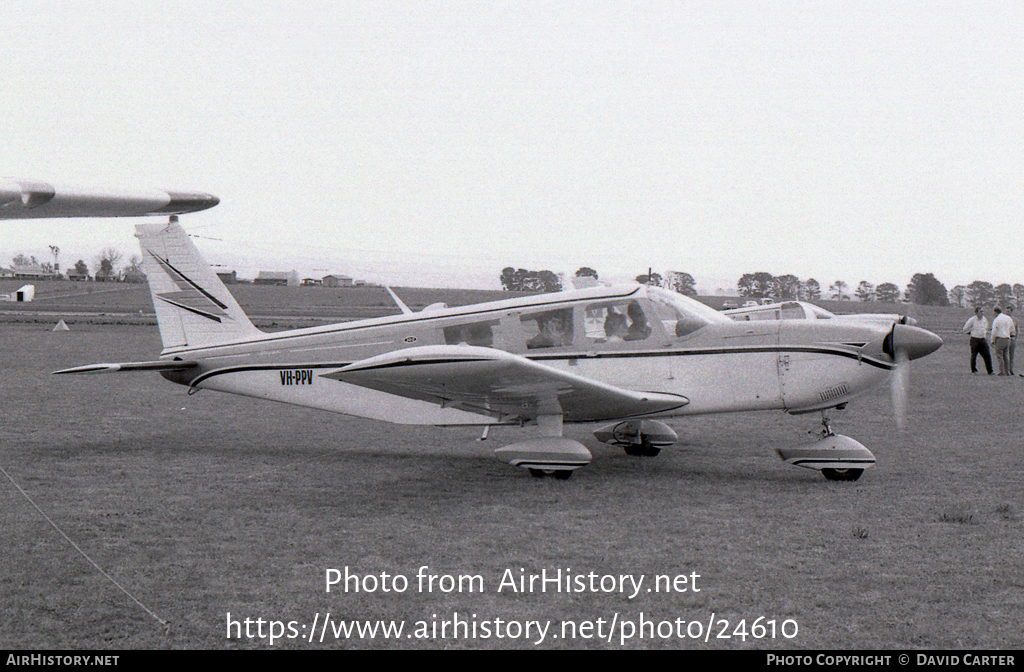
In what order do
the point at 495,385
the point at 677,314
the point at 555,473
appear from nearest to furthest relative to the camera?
the point at 495,385 → the point at 555,473 → the point at 677,314

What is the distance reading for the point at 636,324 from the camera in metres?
8.20

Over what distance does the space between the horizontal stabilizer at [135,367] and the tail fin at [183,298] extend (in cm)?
31

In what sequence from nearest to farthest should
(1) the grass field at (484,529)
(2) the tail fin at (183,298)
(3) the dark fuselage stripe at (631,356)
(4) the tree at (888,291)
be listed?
(1) the grass field at (484,529) < (3) the dark fuselage stripe at (631,356) < (2) the tail fin at (183,298) < (4) the tree at (888,291)

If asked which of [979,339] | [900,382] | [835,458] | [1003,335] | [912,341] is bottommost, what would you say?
[835,458]

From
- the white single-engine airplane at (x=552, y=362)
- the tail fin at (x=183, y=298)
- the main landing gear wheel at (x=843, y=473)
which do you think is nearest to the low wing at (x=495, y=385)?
the white single-engine airplane at (x=552, y=362)

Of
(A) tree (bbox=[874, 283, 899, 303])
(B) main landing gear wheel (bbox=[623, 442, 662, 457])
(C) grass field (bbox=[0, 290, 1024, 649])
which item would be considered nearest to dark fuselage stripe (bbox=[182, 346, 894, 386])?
(C) grass field (bbox=[0, 290, 1024, 649])

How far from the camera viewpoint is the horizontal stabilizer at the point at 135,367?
8.65m

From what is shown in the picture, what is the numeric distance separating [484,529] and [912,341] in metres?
4.46

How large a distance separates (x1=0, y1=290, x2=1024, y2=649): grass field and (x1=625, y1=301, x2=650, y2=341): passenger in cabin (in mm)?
1346

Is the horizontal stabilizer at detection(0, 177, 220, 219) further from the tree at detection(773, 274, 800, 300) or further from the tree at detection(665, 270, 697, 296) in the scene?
the tree at detection(773, 274, 800, 300)

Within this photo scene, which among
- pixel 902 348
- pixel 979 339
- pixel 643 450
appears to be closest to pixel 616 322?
pixel 643 450

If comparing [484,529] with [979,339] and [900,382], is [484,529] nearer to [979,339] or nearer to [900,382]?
[900,382]

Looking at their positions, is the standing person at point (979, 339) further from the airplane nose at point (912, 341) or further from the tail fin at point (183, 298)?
the tail fin at point (183, 298)
